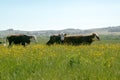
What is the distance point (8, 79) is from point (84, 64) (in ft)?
9.04

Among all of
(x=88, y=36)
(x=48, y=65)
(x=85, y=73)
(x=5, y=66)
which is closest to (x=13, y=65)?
(x=5, y=66)

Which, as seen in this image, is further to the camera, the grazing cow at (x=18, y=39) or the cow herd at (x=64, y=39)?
the grazing cow at (x=18, y=39)

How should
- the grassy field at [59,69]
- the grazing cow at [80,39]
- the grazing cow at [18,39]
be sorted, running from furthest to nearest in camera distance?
the grazing cow at [18,39]
the grazing cow at [80,39]
the grassy field at [59,69]

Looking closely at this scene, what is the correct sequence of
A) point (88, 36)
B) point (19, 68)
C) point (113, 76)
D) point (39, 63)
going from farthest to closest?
1. point (88, 36)
2. point (39, 63)
3. point (19, 68)
4. point (113, 76)

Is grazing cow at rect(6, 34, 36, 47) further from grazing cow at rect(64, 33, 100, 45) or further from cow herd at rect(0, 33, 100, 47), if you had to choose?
grazing cow at rect(64, 33, 100, 45)

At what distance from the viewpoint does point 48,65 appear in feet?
32.2

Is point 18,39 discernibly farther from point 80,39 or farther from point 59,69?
point 59,69

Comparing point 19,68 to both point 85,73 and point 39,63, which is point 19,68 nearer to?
point 39,63

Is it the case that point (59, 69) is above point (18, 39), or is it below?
above

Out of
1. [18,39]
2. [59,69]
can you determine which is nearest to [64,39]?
[18,39]

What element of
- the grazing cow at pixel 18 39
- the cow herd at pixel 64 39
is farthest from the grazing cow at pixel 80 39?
the grazing cow at pixel 18 39

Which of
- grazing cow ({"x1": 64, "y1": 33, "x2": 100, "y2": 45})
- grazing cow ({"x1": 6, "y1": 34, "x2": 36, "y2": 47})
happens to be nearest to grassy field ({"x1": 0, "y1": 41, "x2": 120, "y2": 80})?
grazing cow ({"x1": 64, "y1": 33, "x2": 100, "y2": 45})

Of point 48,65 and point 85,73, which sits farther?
point 48,65

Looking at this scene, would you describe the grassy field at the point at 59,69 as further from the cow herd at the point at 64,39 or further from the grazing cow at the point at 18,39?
the grazing cow at the point at 18,39
